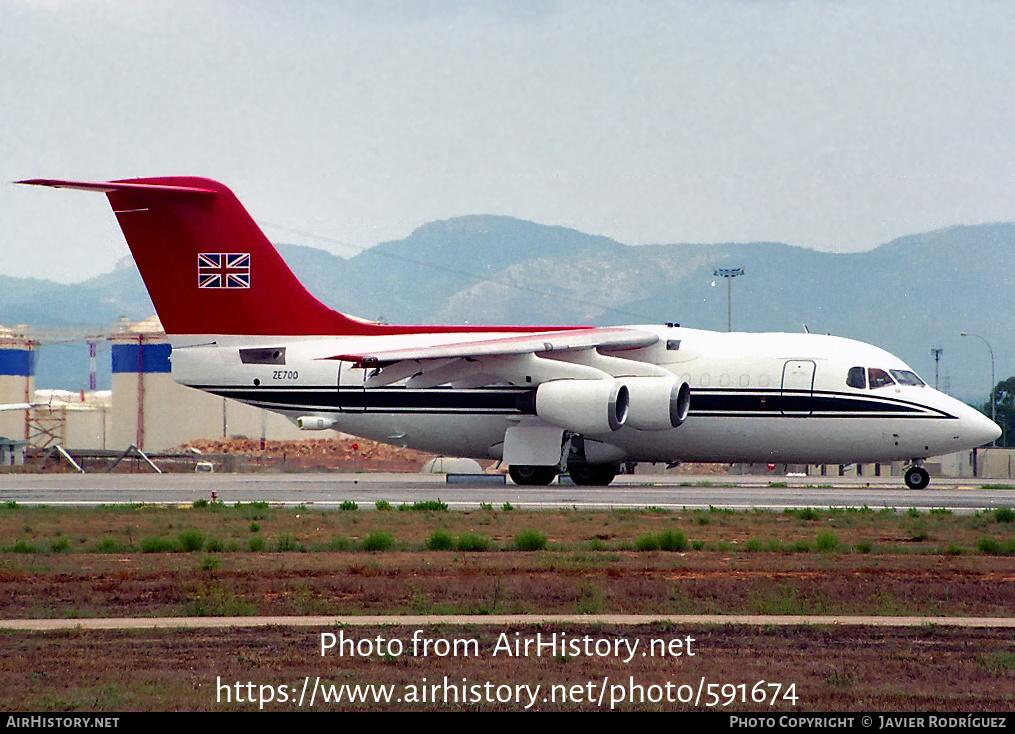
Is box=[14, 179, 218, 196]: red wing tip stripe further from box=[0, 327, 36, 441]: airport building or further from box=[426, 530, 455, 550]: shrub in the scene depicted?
box=[0, 327, 36, 441]: airport building

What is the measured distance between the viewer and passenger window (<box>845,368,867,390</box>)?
1310 inches

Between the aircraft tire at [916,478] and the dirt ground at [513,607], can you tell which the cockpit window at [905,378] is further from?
the dirt ground at [513,607]

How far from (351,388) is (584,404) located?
22.6ft

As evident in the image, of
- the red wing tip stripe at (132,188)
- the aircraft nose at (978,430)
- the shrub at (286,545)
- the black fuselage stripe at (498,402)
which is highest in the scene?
the red wing tip stripe at (132,188)

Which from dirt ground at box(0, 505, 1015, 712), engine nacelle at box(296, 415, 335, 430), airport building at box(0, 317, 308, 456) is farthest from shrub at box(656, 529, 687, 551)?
airport building at box(0, 317, 308, 456)

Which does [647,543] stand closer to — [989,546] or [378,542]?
[378,542]

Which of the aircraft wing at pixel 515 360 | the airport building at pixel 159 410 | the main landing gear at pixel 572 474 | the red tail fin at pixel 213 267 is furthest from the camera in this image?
the airport building at pixel 159 410

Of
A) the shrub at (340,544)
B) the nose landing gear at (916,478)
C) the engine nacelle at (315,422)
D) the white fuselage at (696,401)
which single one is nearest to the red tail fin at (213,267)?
the white fuselage at (696,401)

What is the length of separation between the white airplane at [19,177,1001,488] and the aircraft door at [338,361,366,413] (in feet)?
0.14

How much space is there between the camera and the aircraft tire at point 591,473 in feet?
119

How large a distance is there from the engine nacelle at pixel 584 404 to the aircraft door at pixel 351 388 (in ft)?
17.0

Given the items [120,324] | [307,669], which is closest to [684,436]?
[307,669]

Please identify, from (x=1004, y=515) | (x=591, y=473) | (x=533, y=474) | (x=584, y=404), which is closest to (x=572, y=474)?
(x=591, y=473)

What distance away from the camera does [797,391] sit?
33250 mm
